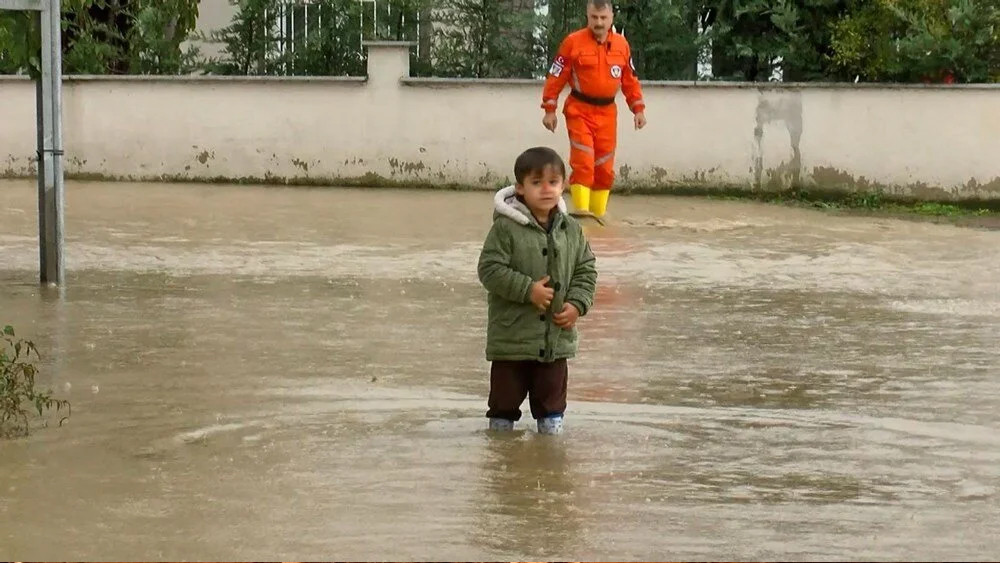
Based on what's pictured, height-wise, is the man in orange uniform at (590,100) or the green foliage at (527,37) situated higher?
the green foliage at (527,37)

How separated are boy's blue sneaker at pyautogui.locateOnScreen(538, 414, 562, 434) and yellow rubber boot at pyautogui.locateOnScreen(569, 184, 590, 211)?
719cm

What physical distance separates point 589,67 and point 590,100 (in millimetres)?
261

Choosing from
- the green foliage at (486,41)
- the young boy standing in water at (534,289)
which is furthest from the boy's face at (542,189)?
the green foliage at (486,41)

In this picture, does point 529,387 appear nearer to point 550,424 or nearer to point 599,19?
point 550,424

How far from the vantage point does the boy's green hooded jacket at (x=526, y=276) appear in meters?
6.63

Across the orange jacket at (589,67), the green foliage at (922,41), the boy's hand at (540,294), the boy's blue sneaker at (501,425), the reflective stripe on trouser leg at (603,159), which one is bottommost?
the boy's blue sneaker at (501,425)

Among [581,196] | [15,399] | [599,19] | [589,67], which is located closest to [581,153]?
[581,196]

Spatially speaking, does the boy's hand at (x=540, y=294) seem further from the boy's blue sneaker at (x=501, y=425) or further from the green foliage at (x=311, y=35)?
the green foliage at (x=311, y=35)

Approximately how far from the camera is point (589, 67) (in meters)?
13.8

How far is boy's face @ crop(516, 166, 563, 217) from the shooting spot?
21.6ft

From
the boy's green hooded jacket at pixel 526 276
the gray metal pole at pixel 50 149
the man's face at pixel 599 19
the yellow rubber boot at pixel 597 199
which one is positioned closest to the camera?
the boy's green hooded jacket at pixel 526 276

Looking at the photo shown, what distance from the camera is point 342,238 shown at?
1295 centimetres

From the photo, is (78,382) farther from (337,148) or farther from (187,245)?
(337,148)

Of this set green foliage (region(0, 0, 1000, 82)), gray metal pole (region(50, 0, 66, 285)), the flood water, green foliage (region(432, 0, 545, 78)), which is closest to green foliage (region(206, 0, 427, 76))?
green foliage (region(0, 0, 1000, 82))
